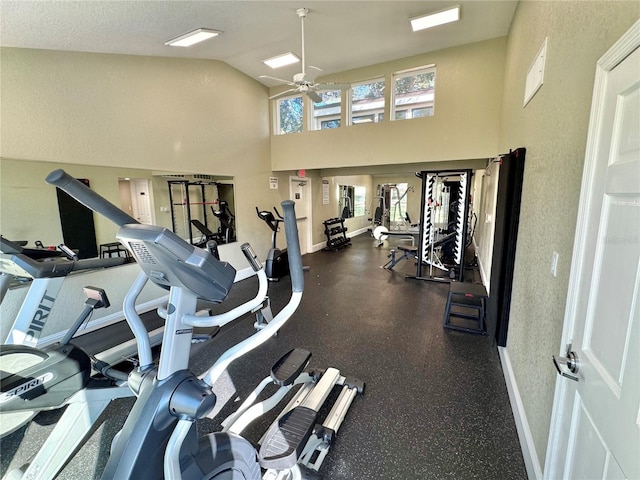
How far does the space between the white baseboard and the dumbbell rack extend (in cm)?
523

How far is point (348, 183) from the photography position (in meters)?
9.05

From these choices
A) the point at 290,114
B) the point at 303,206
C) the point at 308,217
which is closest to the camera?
Answer: the point at 290,114

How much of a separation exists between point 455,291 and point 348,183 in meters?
6.50

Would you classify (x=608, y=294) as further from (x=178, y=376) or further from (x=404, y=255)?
(x=404, y=255)

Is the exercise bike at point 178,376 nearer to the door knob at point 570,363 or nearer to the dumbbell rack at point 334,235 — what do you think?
the door knob at point 570,363

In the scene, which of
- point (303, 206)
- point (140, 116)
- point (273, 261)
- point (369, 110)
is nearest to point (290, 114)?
point (369, 110)

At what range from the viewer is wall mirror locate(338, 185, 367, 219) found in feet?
28.6

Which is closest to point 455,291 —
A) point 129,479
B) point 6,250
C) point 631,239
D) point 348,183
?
point 631,239

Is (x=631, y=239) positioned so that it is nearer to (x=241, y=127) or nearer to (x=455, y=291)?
(x=455, y=291)

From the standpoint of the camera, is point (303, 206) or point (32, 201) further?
point (303, 206)

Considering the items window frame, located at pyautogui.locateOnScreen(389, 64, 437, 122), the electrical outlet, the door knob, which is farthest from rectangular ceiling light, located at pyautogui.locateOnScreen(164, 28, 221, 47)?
the door knob

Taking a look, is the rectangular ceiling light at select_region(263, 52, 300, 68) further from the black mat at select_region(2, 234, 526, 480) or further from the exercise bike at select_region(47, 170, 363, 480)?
the exercise bike at select_region(47, 170, 363, 480)

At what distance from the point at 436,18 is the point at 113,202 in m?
4.41

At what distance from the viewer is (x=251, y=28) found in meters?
3.28
